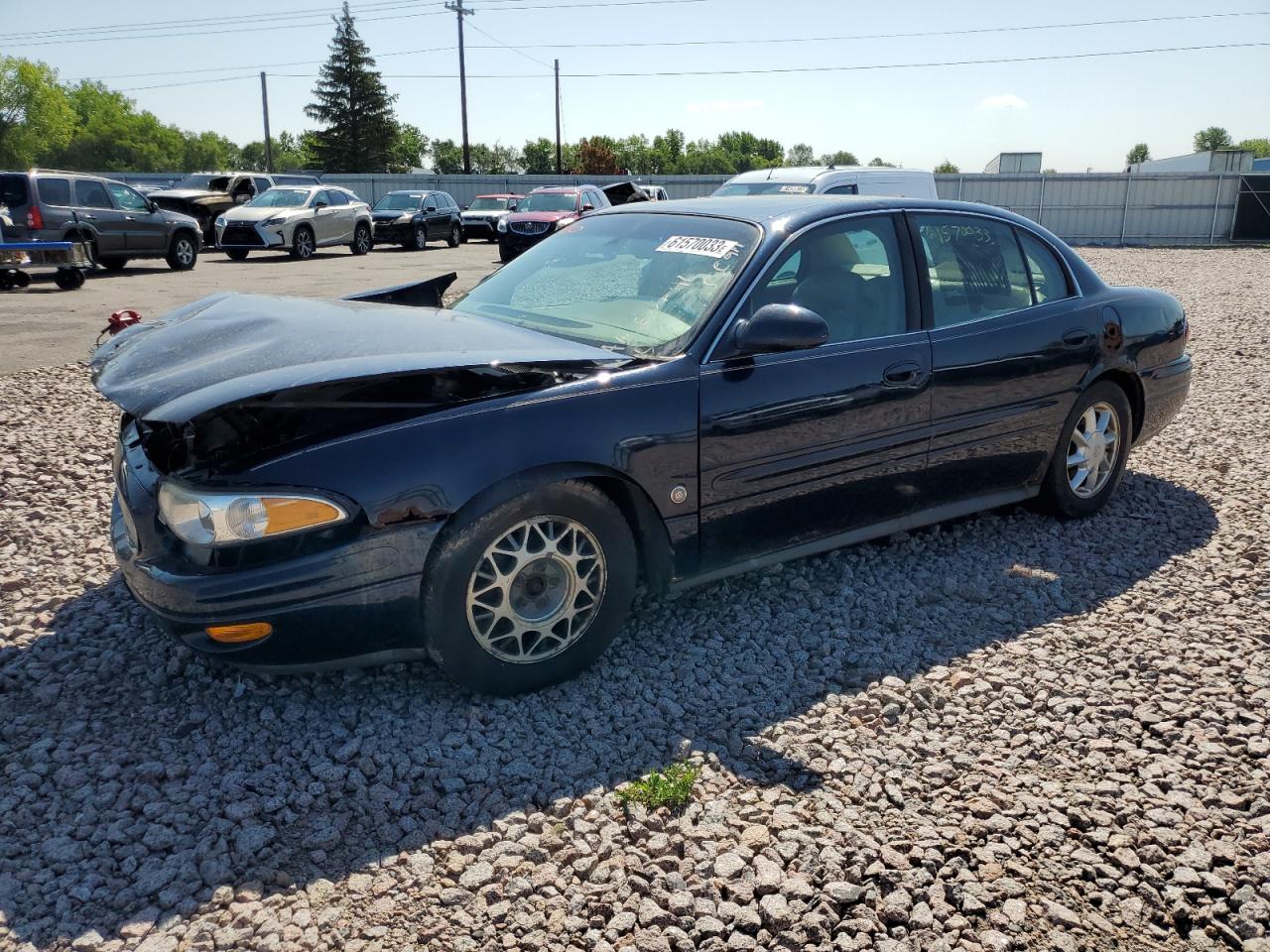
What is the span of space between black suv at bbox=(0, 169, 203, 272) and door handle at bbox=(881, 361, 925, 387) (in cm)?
1587

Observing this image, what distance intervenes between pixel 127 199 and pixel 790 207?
17.3 metres

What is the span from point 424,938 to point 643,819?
0.66 m

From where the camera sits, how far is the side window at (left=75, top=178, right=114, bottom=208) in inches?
658

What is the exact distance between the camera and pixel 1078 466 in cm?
491

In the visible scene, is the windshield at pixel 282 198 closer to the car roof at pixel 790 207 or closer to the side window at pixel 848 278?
the car roof at pixel 790 207

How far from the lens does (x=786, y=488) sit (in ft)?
12.2

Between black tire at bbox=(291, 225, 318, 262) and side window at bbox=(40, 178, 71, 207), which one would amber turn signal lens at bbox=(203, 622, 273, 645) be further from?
black tire at bbox=(291, 225, 318, 262)

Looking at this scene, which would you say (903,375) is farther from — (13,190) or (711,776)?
→ (13,190)

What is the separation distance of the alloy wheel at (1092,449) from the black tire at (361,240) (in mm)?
22292

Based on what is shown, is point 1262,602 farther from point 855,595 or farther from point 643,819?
point 643,819

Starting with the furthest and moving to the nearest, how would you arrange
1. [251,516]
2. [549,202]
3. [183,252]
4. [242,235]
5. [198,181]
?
1. [198,181]
2. [549,202]
3. [242,235]
4. [183,252]
5. [251,516]

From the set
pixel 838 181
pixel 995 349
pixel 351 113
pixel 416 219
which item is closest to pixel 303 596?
pixel 995 349

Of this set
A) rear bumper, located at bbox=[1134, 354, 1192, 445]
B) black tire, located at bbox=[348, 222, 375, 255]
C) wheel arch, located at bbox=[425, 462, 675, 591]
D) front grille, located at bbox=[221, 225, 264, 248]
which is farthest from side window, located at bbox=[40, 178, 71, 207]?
rear bumper, located at bbox=[1134, 354, 1192, 445]

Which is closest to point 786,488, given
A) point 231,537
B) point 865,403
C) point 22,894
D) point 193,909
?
point 865,403
